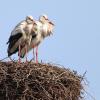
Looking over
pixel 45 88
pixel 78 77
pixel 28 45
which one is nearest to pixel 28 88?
pixel 45 88

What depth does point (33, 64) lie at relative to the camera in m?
16.7

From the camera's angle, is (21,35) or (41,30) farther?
(41,30)

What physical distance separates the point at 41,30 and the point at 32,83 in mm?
2822

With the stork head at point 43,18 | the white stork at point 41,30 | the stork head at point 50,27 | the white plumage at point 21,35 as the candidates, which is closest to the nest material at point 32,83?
the white plumage at point 21,35

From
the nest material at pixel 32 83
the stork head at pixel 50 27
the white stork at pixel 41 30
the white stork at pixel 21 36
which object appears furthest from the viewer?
the stork head at pixel 50 27

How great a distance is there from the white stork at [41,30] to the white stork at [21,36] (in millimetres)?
145

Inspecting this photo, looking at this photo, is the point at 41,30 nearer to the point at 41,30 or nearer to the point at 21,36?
the point at 41,30

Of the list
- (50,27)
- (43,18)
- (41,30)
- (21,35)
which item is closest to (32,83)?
(21,35)

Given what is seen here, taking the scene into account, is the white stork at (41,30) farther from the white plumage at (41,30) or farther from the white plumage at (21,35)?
the white plumage at (21,35)

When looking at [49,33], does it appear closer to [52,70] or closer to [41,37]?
[41,37]

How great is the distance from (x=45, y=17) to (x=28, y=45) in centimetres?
81

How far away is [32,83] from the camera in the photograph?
53.3 feet

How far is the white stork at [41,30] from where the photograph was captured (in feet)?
61.6

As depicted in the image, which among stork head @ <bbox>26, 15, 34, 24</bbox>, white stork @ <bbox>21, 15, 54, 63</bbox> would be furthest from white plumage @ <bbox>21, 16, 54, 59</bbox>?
stork head @ <bbox>26, 15, 34, 24</bbox>
